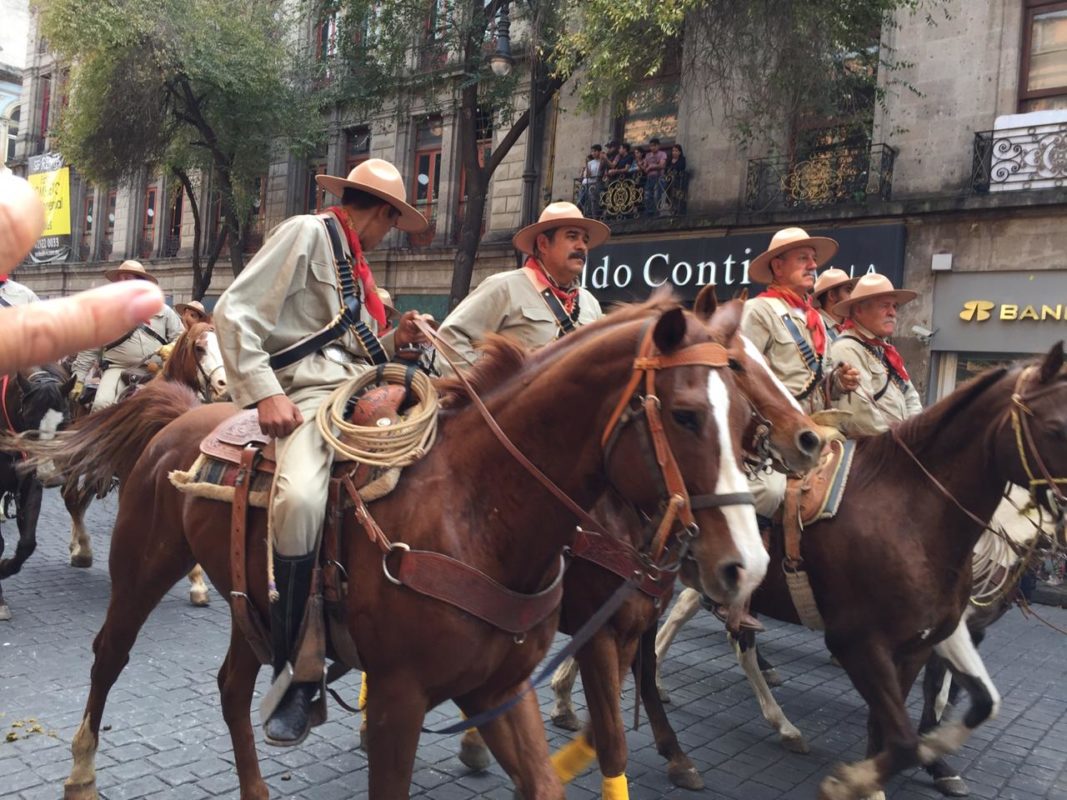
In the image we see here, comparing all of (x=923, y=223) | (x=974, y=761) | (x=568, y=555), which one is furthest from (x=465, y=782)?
(x=923, y=223)

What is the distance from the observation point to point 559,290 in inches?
175

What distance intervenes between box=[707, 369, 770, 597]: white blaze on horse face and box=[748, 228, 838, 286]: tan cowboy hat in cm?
322

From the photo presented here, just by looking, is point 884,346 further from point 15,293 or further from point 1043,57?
point 1043,57

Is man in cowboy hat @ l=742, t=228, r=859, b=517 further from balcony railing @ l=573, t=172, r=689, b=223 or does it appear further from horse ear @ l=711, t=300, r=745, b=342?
balcony railing @ l=573, t=172, r=689, b=223

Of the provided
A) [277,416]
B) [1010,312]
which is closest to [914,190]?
[1010,312]

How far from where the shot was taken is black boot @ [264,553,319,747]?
2832mm

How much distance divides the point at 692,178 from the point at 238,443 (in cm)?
1504

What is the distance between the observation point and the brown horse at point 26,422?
23.5 ft

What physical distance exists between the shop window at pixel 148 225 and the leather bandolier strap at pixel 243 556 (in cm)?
2896

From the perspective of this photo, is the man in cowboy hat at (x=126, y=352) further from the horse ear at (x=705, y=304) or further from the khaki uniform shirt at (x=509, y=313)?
the horse ear at (x=705, y=304)

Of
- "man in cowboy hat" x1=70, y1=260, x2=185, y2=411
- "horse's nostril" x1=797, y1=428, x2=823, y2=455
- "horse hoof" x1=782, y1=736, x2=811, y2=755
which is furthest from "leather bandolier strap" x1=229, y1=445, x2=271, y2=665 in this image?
"man in cowboy hat" x1=70, y1=260, x2=185, y2=411

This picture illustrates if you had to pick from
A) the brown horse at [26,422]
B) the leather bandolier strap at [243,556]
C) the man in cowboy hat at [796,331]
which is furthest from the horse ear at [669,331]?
the brown horse at [26,422]

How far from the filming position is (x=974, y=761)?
5.16 m

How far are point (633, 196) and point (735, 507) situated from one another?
Answer: 1590cm
